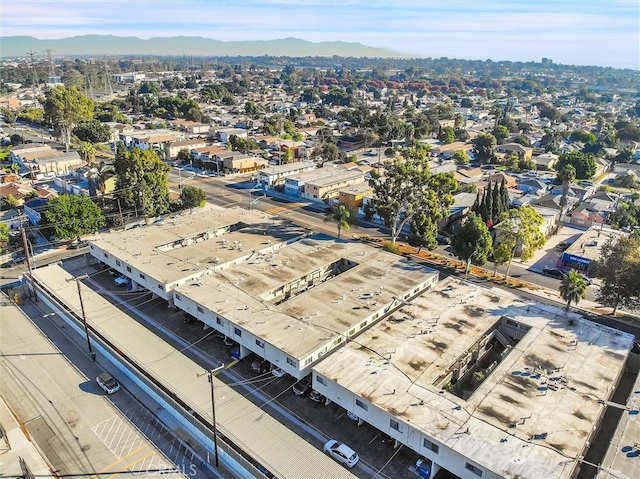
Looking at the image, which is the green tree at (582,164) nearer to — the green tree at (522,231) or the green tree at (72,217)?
the green tree at (522,231)

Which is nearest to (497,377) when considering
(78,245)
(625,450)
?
(625,450)

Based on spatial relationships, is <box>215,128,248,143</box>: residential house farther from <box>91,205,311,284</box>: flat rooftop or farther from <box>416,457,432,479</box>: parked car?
<box>416,457,432,479</box>: parked car

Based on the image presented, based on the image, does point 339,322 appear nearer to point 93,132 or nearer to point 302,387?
point 302,387

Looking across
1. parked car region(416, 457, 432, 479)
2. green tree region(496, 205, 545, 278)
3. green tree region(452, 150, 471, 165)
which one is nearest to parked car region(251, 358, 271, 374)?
parked car region(416, 457, 432, 479)

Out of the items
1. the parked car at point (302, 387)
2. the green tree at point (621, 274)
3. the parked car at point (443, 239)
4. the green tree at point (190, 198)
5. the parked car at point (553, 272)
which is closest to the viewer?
the parked car at point (302, 387)

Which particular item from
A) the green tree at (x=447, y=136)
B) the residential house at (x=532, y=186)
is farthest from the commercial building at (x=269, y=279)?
the green tree at (x=447, y=136)

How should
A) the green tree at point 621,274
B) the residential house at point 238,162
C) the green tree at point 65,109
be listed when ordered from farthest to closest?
1. the green tree at point 65,109
2. the residential house at point 238,162
3. the green tree at point 621,274
